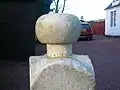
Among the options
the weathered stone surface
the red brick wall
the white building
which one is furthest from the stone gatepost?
the red brick wall

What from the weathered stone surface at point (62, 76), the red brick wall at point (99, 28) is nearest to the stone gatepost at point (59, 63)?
the weathered stone surface at point (62, 76)

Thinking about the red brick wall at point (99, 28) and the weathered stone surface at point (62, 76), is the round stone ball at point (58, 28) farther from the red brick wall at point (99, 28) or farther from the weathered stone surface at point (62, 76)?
the red brick wall at point (99, 28)

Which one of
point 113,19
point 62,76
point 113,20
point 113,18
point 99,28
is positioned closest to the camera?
point 62,76

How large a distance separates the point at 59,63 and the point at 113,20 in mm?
36897

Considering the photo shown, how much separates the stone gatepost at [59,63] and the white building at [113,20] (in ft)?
110

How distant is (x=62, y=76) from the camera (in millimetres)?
1795

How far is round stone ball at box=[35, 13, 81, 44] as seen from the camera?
1.85m

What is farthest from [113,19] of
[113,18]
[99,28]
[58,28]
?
[58,28]

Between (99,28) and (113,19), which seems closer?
(113,19)

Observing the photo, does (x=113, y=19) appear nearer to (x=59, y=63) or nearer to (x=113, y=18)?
(x=113, y=18)

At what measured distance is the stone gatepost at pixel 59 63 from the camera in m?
1.79

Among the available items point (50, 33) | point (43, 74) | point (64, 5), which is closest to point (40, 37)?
point (50, 33)

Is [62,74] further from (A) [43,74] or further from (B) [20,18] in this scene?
(B) [20,18]

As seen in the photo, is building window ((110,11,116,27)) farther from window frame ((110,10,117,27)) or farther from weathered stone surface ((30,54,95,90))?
weathered stone surface ((30,54,95,90))
